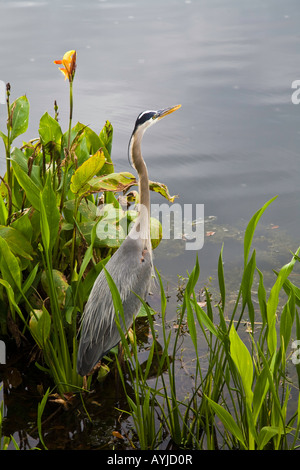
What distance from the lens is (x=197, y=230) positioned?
321 centimetres

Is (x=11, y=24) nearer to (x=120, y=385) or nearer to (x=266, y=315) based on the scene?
(x=120, y=385)

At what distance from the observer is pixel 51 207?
1.81 meters

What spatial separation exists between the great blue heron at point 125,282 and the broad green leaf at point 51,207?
0.75 feet

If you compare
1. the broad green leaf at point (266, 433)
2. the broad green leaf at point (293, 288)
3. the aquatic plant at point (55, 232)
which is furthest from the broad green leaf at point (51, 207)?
the broad green leaf at point (266, 433)

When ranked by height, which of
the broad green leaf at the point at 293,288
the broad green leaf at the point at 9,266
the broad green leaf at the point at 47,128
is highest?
the broad green leaf at the point at 47,128

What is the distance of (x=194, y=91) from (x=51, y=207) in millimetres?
3287

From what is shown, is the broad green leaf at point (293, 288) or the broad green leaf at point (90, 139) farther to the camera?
the broad green leaf at point (90, 139)

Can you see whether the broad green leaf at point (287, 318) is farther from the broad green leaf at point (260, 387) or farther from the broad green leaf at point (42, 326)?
the broad green leaf at point (42, 326)

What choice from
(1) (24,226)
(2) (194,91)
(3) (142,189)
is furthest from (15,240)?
(2) (194,91)

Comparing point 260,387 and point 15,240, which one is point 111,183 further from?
point 260,387

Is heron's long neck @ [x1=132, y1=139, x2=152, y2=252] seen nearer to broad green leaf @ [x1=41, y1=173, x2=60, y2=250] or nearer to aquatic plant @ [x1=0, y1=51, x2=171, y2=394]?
aquatic plant @ [x1=0, y1=51, x2=171, y2=394]

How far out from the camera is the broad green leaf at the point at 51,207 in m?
1.79

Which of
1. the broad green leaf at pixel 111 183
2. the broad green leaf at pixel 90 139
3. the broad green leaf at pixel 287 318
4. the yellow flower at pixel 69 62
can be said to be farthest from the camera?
the broad green leaf at pixel 90 139

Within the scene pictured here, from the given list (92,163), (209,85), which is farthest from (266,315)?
(209,85)
